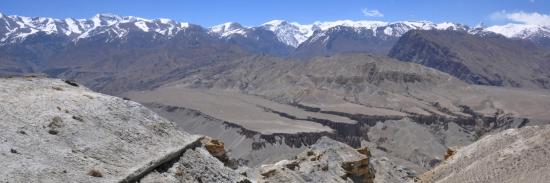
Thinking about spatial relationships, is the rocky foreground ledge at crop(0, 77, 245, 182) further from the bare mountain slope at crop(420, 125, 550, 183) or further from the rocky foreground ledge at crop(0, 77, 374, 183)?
the bare mountain slope at crop(420, 125, 550, 183)

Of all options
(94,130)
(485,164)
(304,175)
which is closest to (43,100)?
(94,130)

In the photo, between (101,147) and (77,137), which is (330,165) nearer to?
(101,147)

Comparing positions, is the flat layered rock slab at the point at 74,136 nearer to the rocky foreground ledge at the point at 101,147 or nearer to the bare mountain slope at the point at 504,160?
the rocky foreground ledge at the point at 101,147

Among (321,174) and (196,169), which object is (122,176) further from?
(321,174)

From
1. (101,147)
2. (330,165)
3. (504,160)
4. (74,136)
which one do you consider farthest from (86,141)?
(504,160)

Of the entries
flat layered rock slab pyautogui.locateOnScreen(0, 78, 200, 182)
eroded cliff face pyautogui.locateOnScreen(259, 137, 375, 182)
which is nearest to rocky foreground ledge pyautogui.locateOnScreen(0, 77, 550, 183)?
flat layered rock slab pyautogui.locateOnScreen(0, 78, 200, 182)

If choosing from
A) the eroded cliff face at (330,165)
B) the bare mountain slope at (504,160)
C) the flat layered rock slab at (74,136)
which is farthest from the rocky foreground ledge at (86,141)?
the bare mountain slope at (504,160)

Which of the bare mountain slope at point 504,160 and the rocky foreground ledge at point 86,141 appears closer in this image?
the rocky foreground ledge at point 86,141
